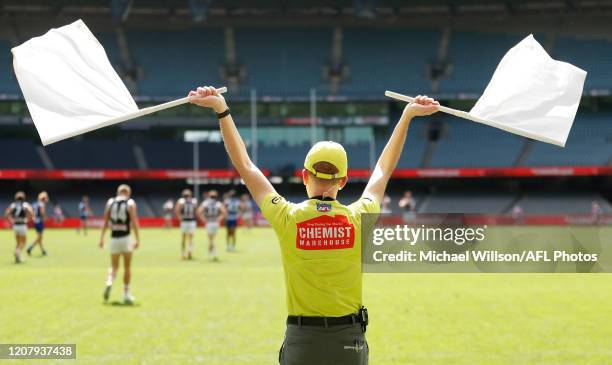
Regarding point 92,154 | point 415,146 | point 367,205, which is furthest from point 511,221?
point 367,205

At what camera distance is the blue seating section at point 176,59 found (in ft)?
175

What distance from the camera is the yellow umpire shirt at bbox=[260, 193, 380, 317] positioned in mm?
3721

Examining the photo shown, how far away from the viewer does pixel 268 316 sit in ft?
38.2

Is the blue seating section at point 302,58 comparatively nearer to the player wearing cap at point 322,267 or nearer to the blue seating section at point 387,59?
the blue seating section at point 387,59

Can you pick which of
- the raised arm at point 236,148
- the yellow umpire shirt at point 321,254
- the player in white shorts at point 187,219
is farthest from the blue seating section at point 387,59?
the yellow umpire shirt at point 321,254

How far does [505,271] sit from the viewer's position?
68.4ft

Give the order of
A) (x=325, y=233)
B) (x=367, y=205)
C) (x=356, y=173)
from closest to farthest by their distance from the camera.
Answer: (x=325, y=233)
(x=367, y=205)
(x=356, y=173)

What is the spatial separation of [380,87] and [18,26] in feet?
95.6

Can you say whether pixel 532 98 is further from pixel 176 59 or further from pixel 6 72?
pixel 6 72

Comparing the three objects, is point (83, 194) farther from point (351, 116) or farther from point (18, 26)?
point (351, 116)

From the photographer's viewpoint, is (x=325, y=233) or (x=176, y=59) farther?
(x=176, y=59)

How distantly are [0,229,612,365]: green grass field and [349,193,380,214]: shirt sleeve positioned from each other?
4817mm

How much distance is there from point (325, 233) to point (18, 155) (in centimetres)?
5354

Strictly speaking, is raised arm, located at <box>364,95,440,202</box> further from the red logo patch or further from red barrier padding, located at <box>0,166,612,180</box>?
red barrier padding, located at <box>0,166,612,180</box>
